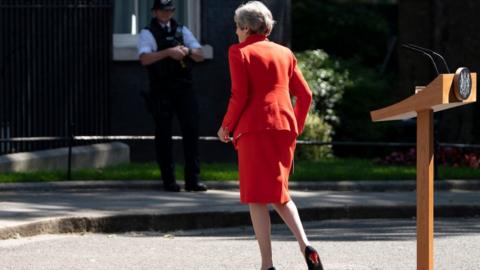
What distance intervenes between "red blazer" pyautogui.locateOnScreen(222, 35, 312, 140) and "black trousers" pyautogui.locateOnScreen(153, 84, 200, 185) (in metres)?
4.77

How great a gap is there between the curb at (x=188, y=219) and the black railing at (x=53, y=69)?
3.86 meters

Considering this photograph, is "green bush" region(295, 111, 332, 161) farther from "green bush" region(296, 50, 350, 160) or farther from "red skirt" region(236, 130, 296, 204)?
"red skirt" region(236, 130, 296, 204)

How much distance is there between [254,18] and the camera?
26.7 feet

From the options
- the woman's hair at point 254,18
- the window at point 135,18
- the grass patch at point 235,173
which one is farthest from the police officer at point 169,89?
the woman's hair at point 254,18

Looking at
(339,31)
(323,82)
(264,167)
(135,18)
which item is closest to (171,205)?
(264,167)

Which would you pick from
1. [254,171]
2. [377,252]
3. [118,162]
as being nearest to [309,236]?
[377,252]

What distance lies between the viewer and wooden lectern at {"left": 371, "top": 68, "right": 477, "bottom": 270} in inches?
272

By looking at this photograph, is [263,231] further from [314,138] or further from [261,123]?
[314,138]

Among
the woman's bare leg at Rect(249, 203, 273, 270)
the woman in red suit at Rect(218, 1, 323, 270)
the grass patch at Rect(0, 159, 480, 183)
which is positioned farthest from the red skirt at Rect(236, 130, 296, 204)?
the grass patch at Rect(0, 159, 480, 183)

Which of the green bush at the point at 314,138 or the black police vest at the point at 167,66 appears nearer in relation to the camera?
the black police vest at the point at 167,66

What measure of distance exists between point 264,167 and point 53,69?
7.76 meters

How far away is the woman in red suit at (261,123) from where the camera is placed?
8008 mm

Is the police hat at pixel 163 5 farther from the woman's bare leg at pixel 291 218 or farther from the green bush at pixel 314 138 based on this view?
the woman's bare leg at pixel 291 218

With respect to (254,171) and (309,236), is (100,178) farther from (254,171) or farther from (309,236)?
(254,171)
